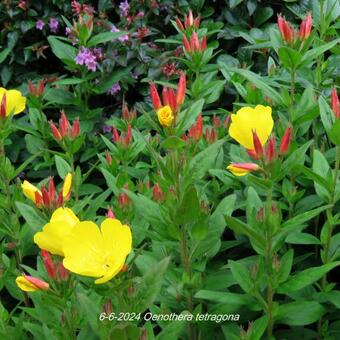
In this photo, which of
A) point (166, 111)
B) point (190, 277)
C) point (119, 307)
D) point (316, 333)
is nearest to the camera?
point (119, 307)

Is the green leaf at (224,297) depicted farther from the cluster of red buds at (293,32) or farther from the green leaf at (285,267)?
the cluster of red buds at (293,32)

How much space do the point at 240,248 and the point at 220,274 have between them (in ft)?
0.72

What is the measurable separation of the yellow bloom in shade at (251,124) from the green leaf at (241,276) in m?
0.28

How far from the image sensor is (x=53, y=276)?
3.92 feet

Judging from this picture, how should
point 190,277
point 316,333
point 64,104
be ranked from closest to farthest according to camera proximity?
point 190,277 < point 316,333 < point 64,104

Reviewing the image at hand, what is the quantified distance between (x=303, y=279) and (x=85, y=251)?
0.57m

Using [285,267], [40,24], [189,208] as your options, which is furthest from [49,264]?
[40,24]

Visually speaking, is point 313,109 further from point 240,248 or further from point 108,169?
point 108,169

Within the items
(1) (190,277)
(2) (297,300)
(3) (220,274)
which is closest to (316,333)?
(2) (297,300)

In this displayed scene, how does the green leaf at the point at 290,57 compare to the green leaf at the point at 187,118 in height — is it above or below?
above

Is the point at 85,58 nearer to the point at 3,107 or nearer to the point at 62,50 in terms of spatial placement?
the point at 62,50

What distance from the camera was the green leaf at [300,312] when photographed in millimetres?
1457

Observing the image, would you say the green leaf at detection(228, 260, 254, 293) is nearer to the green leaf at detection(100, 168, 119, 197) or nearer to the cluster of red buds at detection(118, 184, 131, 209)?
the cluster of red buds at detection(118, 184, 131, 209)

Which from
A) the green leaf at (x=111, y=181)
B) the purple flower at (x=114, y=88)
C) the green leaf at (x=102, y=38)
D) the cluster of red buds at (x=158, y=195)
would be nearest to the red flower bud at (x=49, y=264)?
the cluster of red buds at (x=158, y=195)
